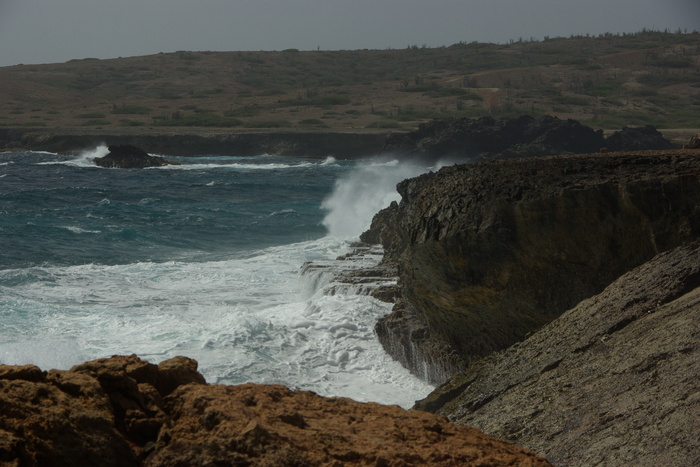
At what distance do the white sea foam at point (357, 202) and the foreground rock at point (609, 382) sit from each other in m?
15.9

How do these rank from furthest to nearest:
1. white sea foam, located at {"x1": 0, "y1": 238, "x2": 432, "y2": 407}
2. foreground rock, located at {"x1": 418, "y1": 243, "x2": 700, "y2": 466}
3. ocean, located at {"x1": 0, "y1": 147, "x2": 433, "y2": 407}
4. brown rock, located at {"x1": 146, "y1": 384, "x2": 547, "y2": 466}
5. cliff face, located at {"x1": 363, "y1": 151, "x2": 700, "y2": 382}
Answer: ocean, located at {"x1": 0, "y1": 147, "x2": 433, "y2": 407} < white sea foam, located at {"x1": 0, "y1": 238, "x2": 432, "y2": 407} < cliff face, located at {"x1": 363, "y1": 151, "x2": 700, "y2": 382} < foreground rock, located at {"x1": 418, "y1": 243, "x2": 700, "y2": 466} < brown rock, located at {"x1": 146, "y1": 384, "x2": 547, "y2": 466}

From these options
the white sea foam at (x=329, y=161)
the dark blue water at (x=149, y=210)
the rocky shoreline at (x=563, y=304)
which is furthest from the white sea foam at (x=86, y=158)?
the rocky shoreline at (x=563, y=304)

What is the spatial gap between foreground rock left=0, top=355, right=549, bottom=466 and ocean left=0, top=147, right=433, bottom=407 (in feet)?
17.6

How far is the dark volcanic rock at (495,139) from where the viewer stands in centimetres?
4422

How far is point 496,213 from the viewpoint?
7.89 metres

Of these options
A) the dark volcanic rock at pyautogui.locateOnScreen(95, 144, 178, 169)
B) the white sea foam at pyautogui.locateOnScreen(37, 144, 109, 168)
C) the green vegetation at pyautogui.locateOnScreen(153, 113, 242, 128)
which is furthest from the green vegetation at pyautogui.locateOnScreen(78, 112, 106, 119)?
the dark volcanic rock at pyautogui.locateOnScreen(95, 144, 178, 169)

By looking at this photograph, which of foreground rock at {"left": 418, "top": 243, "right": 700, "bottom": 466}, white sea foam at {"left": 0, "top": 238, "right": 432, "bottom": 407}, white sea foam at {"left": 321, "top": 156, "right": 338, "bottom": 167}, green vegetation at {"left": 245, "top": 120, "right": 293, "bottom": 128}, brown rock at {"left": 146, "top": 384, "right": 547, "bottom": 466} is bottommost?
white sea foam at {"left": 0, "top": 238, "right": 432, "bottom": 407}

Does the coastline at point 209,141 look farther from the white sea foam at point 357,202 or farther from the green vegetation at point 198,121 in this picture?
the white sea foam at point 357,202

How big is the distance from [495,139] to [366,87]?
123ft

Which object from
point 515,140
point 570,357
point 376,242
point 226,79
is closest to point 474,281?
point 570,357

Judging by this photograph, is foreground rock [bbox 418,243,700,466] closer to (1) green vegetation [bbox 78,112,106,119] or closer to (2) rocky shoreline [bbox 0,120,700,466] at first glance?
(2) rocky shoreline [bbox 0,120,700,466]

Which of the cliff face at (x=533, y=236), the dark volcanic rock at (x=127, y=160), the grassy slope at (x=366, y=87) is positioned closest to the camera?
the cliff face at (x=533, y=236)

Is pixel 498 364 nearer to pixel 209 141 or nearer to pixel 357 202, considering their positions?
pixel 357 202

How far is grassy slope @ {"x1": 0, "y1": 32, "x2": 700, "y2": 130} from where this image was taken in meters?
63.2
